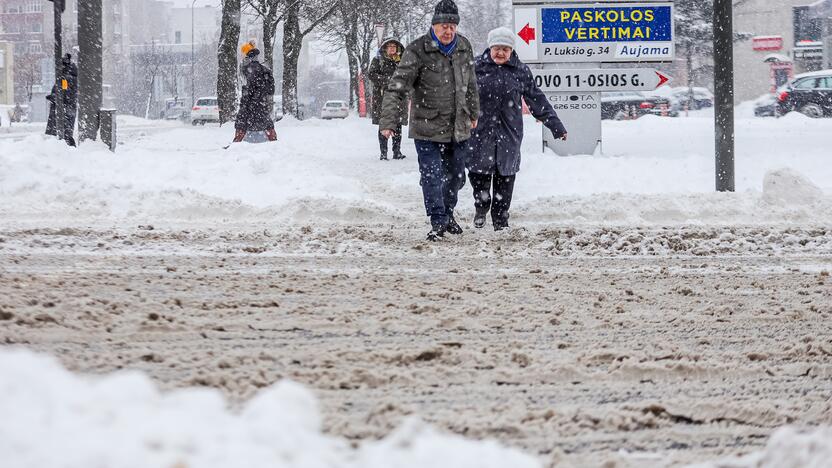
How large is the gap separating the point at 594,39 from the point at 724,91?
3.56 m

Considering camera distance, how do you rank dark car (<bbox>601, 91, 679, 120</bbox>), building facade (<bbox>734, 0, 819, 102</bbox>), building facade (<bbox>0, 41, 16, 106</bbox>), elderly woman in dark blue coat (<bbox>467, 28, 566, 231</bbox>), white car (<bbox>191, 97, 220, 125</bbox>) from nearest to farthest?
elderly woman in dark blue coat (<bbox>467, 28, 566, 231</bbox>), dark car (<bbox>601, 91, 679, 120</bbox>), white car (<bbox>191, 97, 220, 125</bbox>), building facade (<bbox>734, 0, 819, 102</bbox>), building facade (<bbox>0, 41, 16, 106</bbox>)

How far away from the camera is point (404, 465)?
2.15m

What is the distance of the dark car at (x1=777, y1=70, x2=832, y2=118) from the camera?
31734 mm

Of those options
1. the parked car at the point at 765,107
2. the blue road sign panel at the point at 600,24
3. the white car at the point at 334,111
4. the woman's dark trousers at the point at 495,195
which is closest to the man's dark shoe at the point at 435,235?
the woman's dark trousers at the point at 495,195

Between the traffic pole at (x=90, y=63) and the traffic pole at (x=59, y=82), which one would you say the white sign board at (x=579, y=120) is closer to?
the traffic pole at (x=90, y=63)

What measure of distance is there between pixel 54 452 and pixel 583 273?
497 centimetres

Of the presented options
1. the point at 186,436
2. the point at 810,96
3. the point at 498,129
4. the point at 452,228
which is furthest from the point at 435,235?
the point at 810,96

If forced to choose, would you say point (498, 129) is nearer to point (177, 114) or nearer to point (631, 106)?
point (631, 106)

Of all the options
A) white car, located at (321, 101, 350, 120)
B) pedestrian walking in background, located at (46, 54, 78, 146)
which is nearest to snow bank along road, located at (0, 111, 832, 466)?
pedestrian walking in background, located at (46, 54, 78, 146)

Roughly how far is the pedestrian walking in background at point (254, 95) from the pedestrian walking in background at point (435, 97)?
29.0 feet

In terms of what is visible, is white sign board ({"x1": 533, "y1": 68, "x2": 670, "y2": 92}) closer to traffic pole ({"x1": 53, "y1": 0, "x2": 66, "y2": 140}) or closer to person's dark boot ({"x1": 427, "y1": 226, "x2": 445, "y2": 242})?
person's dark boot ({"x1": 427, "y1": 226, "x2": 445, "y2": 242})

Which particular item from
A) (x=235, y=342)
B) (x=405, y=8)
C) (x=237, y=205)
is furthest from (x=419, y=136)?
(x=405, y=8)

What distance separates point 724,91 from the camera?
1080cm

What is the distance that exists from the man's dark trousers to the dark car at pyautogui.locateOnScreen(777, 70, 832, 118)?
84.6 ft
